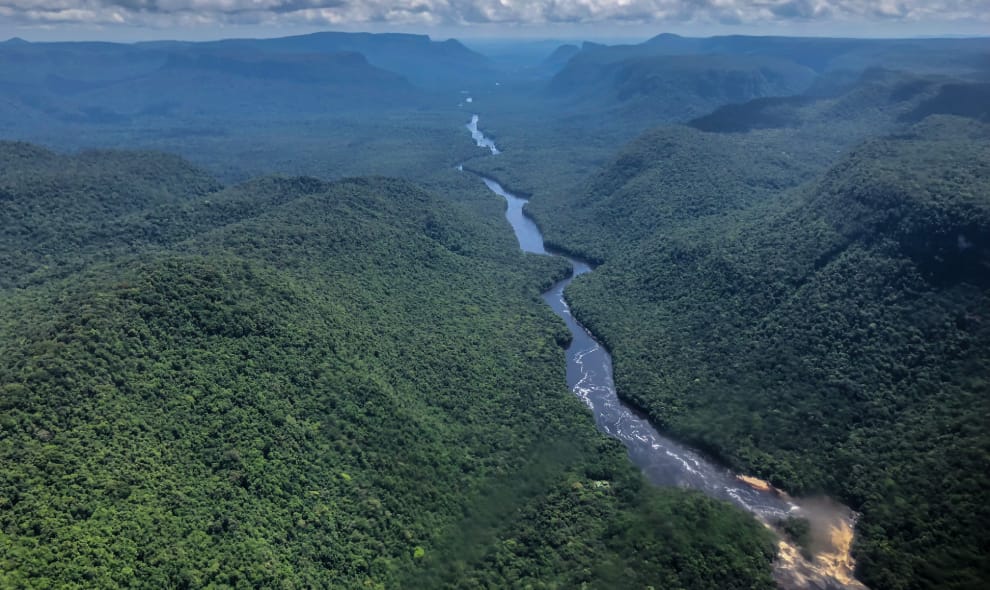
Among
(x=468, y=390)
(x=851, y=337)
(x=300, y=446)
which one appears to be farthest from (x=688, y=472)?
(x=300, y=446)

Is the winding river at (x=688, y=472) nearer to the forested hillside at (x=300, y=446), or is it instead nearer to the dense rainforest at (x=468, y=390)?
the dense rainforest at (x=468, y=390)

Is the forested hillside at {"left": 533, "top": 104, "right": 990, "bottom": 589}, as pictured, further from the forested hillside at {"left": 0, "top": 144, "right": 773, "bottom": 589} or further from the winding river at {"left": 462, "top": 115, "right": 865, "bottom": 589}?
the forested hillside at {"left": 0, "top": 144, "right": 773, "bottom": 589}

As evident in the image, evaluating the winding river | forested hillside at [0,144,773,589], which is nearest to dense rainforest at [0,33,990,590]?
forested hillside at [0,144,773,589]

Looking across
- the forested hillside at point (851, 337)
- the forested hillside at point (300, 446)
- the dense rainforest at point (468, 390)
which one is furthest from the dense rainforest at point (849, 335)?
the forested hillside at point (300, 446)

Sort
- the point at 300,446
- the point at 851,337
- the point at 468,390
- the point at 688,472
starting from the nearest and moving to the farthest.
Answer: the point at 300,446 < the point at 688,472 < the point at 851,337 < the point at 468,390

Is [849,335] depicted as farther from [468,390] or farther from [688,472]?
[468,390]
